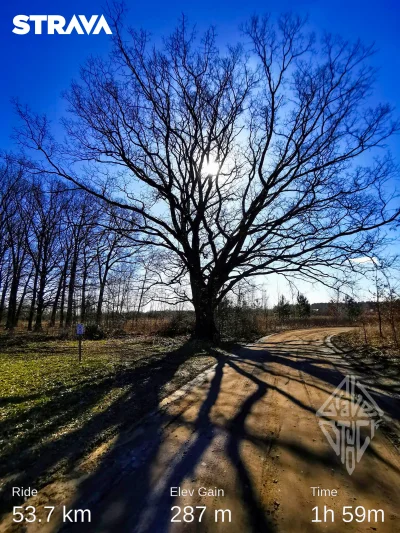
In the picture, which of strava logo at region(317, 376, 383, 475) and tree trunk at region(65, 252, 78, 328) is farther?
tree trunk at region(65, 252, 78, 328)

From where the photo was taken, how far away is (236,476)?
2979 millimetres

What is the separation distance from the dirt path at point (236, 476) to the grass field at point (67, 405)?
460 millimetres

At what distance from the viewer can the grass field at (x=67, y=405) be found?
3.21m

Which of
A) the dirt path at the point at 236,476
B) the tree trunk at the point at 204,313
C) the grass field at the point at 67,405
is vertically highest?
the tree trunk at the point at 204,313

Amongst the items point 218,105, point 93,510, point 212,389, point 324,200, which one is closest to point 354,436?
point 212,389

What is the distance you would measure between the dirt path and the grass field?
460mm

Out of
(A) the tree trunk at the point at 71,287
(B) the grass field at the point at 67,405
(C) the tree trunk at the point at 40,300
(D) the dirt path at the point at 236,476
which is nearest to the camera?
(D) the dirt path at the point at 236,476

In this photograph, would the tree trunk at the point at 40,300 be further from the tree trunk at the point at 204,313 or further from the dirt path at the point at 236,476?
the dirt path at the point at 236,476

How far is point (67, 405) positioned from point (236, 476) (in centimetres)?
313

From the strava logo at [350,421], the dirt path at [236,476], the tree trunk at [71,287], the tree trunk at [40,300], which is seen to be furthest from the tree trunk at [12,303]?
the strava logo at [350,421]

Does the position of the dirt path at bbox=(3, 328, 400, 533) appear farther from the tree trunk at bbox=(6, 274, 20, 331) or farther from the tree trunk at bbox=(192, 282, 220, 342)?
the tree trunk at bbox=(6, 274, 20, 331)

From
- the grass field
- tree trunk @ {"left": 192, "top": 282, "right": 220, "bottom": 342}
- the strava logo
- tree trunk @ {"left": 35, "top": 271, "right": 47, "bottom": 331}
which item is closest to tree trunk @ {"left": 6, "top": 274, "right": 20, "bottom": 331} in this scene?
tree trunk @ {"left": 35, "top": 271, "right": 47, "bottom": 331}

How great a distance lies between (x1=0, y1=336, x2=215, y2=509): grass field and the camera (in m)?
3.21

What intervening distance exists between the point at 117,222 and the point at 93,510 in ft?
41.1
